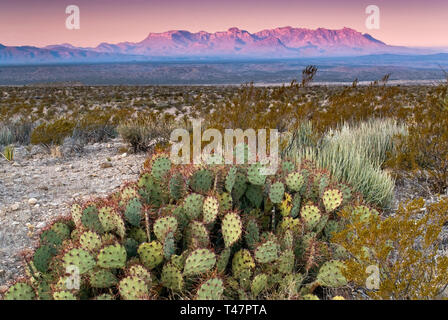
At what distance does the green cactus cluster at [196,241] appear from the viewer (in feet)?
8.75

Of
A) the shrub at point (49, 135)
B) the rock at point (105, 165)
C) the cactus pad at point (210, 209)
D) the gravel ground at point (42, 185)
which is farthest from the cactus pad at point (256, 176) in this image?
the shrub at point (49, 135)

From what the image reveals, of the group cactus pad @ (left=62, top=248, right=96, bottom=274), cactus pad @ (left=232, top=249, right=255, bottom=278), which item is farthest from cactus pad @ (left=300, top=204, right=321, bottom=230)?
cactus pad @ (left=62, top=248, right=96, bottom=274)

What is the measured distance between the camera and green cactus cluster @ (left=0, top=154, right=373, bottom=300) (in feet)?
8.75

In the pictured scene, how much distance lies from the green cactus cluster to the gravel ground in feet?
3.14

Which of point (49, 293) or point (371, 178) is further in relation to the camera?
point (371, 178)

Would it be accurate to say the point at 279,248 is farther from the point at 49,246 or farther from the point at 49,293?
the point at 49,246

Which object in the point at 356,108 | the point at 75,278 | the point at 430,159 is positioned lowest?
the point at 75,278

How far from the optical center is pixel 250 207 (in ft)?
12.5

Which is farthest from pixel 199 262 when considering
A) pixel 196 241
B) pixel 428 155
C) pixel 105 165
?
pixel 105 165

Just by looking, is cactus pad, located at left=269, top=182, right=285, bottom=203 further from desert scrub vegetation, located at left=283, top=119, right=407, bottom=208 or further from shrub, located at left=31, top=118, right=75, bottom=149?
shrub, located at left=31, top=118, right=75, bottom=149

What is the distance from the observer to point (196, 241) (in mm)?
2908

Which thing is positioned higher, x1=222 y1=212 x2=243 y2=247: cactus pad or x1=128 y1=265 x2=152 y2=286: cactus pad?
x1=222 y1=212 x2=243 y2=247: cactus pad
